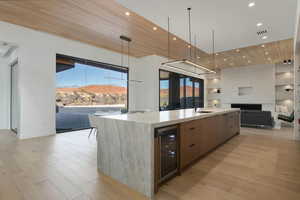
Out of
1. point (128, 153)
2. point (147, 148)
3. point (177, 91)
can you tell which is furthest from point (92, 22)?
point (177, 91)

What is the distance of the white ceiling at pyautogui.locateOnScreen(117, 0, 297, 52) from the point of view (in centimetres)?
297

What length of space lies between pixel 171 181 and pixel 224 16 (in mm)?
3686

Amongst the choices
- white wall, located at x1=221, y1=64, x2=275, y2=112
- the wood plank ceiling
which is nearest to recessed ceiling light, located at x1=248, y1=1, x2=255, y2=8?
the wood plank ceiling

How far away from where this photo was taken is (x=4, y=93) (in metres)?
5.55

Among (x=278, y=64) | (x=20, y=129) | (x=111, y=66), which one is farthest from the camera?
(x=278, y=64)

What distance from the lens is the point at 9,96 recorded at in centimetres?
559

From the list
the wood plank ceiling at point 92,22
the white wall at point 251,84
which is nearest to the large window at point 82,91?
the wood plank ceiling at point 92,22

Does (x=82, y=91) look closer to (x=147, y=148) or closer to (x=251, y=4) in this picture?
(x=147, y=148)

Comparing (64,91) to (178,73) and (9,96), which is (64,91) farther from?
(178,73)

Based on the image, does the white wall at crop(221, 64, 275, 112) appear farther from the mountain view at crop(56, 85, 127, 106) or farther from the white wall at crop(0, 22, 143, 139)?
the white wall at crop(0, 22, 143, 139)

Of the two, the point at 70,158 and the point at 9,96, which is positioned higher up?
the point at 9,96

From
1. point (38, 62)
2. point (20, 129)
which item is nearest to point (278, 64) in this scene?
point (38, 62)

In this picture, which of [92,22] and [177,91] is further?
[177,91]

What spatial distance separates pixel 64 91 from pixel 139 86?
3.16 meters
